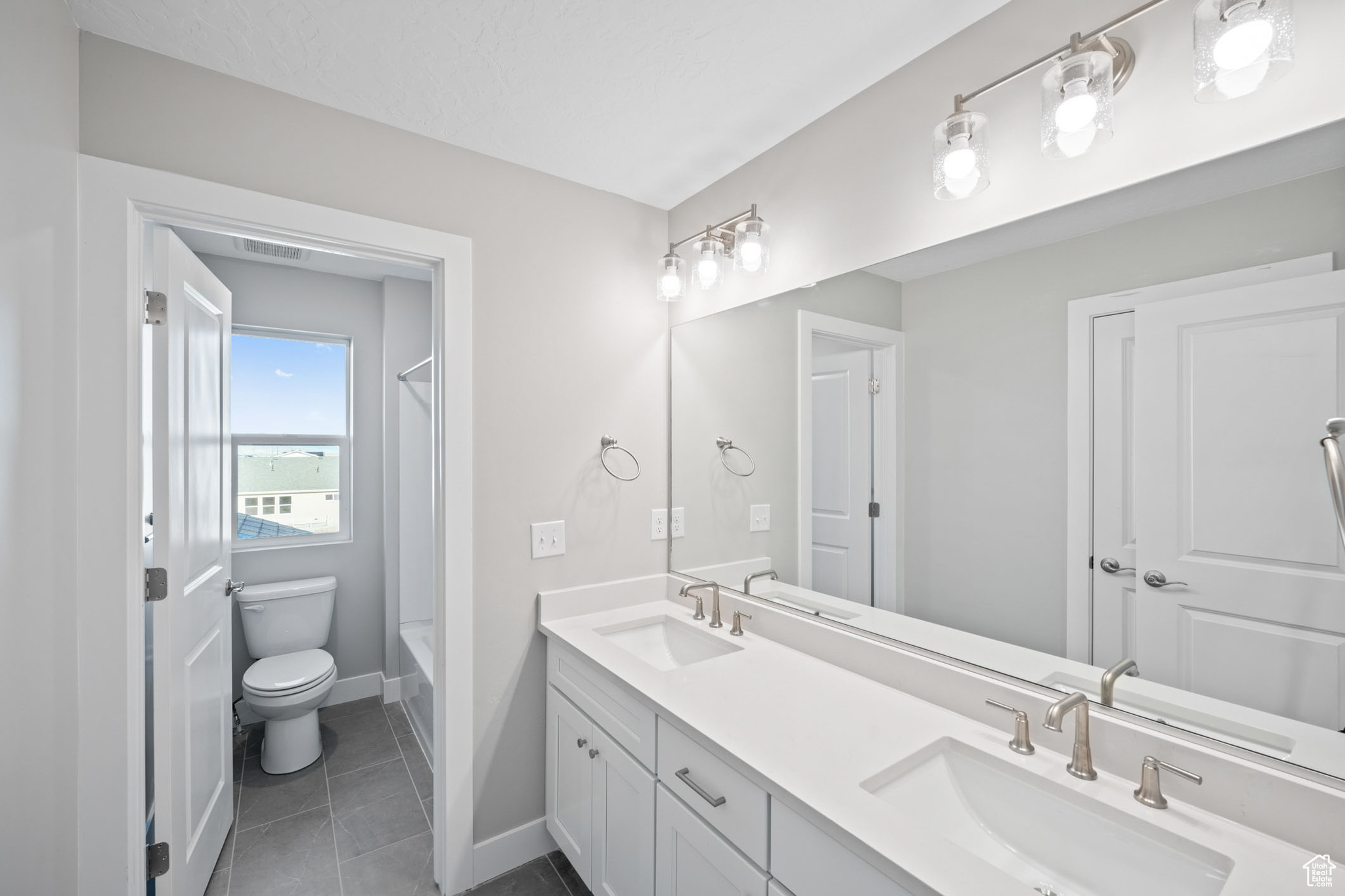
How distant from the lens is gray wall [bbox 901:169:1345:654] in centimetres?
99

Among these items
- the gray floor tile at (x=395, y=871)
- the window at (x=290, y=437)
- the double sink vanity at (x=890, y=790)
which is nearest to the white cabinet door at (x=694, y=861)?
the double sink vanity at (x=890, y=790)

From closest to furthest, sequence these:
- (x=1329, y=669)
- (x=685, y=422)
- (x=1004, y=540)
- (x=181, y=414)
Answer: (x=1329, y=669)
(x=1004, y=540)
(x=181, y=414)
(x=685, y=422)

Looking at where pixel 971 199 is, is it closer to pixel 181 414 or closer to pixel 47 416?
pixel 47 416

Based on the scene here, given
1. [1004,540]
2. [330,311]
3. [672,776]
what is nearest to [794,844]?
[672,776]

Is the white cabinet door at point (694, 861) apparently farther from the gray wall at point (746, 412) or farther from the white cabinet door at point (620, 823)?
the gray wall at point (746, 412)

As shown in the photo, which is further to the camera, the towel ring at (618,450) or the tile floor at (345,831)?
the towel ring at (618,450)

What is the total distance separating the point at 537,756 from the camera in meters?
1.97

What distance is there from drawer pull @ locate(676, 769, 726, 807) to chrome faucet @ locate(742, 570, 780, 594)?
0.74 metres

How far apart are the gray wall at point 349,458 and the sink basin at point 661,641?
1.98 meters

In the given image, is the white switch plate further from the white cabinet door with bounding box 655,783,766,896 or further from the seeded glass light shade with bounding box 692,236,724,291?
the seeded glass light shade with bounding box 692,236,724,291

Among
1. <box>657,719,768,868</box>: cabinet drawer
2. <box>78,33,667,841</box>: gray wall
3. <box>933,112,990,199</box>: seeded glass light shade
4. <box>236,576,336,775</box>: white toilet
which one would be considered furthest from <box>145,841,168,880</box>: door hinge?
<box>933,112,990,199</box>: seeded glass light shade

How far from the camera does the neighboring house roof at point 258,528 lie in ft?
9.66

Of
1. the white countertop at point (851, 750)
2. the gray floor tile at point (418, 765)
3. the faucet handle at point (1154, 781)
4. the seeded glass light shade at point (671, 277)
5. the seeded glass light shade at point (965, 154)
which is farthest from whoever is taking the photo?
the gray floor tile at point (418, 765)

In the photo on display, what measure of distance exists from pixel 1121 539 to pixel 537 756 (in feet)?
6.09
